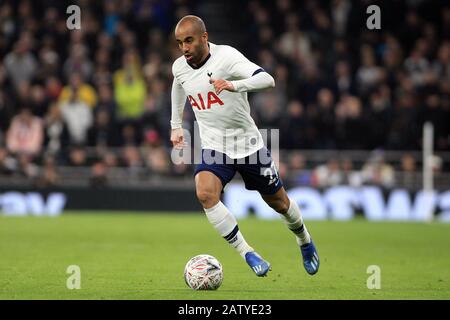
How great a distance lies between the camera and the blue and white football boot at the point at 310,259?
31.1 feet

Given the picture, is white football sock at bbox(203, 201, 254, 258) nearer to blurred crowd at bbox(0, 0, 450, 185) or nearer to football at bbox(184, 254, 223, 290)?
football at bbox(184, 254, 223, 290)

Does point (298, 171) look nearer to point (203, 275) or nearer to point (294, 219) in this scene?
point (294, 219)

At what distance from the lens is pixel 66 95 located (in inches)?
794

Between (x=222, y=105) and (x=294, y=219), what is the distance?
1.35 metres

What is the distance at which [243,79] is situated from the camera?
8.89 meters

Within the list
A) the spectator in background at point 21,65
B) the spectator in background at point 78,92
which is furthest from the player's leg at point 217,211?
the spectator in background at point 21,65

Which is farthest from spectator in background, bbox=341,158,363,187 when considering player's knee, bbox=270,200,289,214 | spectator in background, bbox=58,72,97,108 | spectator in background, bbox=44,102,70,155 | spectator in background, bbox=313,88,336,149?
player's knee, bbox=270,200,289,214

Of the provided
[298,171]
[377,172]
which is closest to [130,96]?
[298,171]

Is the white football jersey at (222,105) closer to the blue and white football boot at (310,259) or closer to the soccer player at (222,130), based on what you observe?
the soccer player at (222,130)

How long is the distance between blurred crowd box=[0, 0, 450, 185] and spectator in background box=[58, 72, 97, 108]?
0.03 metres

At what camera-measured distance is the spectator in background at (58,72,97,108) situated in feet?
65.4
